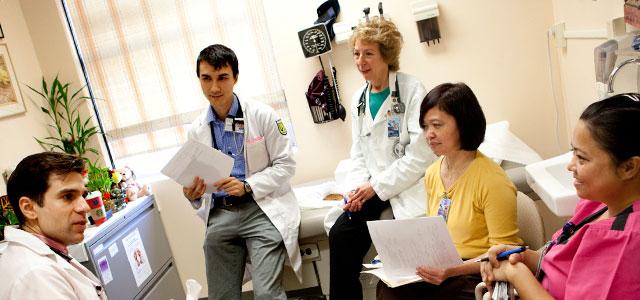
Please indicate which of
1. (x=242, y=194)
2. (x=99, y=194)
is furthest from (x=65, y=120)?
(x=242, y=194)

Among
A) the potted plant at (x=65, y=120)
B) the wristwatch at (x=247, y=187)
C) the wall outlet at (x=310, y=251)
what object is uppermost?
the potted plant at (x=65, y=120)

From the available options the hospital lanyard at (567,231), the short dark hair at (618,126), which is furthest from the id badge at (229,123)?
the short dark hair at (618,126)

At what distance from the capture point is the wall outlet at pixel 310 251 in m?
2.54

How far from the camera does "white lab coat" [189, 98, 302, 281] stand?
7.70 ft

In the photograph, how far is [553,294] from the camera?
1.15 meters

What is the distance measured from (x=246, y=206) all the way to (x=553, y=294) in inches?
60.8

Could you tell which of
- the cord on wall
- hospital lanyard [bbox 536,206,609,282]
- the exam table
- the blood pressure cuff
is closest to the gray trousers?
the exam table

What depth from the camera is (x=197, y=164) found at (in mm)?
2156

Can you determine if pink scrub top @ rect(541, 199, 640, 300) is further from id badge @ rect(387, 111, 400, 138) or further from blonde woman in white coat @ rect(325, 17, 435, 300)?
id badge @ rect(387, 111, 400, 138)

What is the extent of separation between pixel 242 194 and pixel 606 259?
1.66 metres

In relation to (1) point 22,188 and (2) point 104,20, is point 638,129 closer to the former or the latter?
(1) point 22,188

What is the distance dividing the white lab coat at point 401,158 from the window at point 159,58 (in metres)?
0.96

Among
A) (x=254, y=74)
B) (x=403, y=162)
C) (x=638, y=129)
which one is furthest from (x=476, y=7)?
(x=638, y=129)

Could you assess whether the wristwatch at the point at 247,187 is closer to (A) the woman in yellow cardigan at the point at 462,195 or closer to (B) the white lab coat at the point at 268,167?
(B) the white lab coat at the point at 268,167
